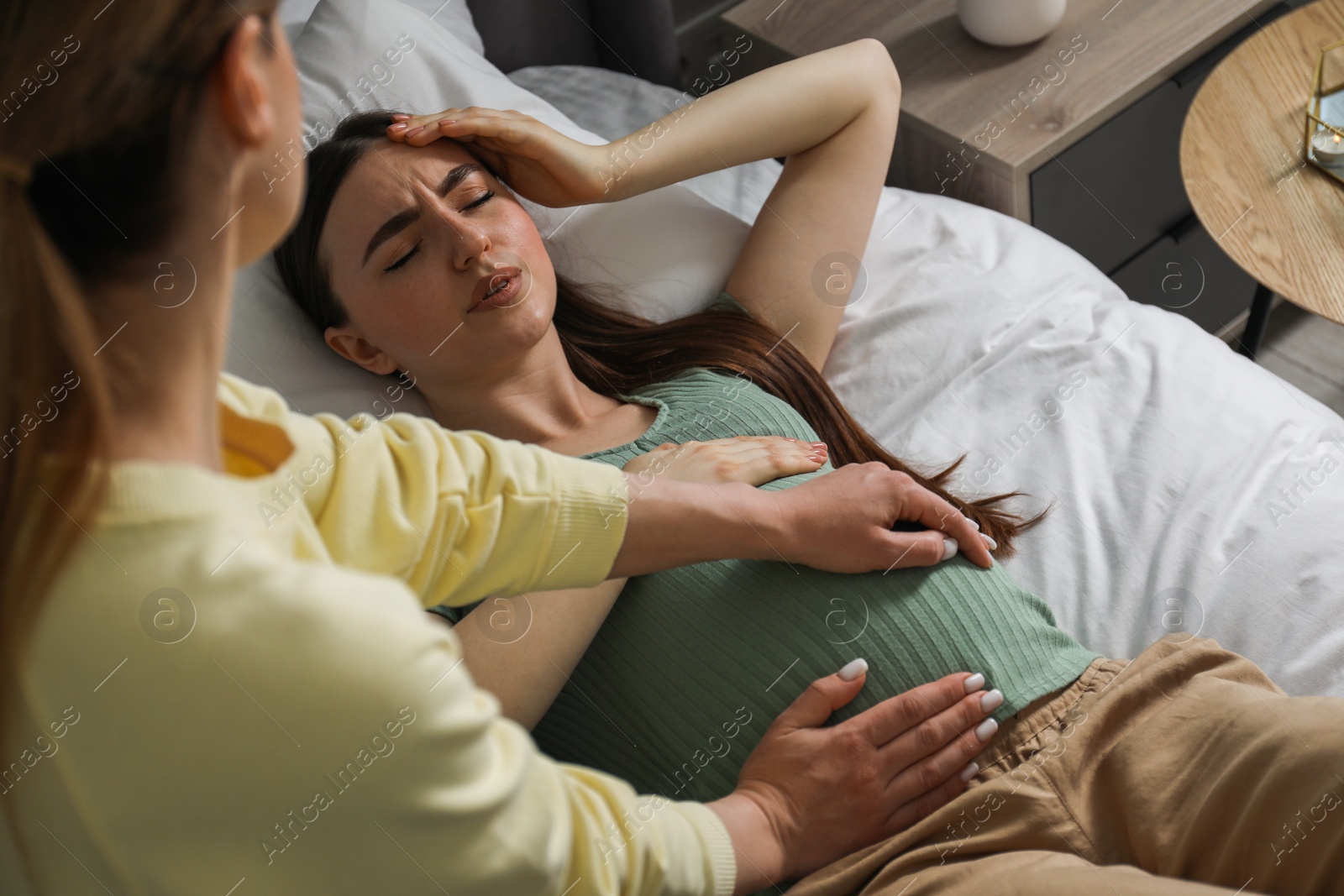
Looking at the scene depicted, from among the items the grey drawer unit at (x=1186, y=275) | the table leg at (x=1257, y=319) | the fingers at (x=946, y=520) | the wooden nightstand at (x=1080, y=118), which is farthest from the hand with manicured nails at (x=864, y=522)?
the grey drawer unit at (x=1186, y=275)

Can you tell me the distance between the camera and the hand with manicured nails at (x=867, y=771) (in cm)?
99

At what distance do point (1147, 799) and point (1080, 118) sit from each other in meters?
1.07

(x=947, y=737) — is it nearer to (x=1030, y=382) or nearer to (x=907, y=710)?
(x=907, y=710)

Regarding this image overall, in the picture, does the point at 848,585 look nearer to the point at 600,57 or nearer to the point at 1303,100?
the point at 1303,100

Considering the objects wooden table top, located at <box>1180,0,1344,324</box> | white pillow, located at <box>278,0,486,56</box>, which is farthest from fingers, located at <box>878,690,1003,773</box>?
white pillow, located at <box>278,0,486,56</box>

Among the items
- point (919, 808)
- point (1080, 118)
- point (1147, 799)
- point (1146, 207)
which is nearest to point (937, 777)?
point (919, 808)

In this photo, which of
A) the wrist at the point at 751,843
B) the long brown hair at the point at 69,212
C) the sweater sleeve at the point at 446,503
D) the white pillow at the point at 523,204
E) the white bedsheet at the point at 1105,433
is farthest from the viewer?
the white pillow at the point at 523,204

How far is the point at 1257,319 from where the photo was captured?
170 cm

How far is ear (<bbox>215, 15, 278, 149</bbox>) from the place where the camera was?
53 centimetres

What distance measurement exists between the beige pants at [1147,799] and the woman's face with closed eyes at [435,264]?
674 mm

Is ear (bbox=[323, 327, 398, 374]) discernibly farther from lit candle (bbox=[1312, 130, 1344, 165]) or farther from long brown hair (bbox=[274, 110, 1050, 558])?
lit candle (bbox=[1312, 130, 1344, 165])

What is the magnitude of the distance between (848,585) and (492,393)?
1.62ft

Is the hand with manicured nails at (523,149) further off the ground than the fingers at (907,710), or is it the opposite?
the hand with manicured nails at (523,149)

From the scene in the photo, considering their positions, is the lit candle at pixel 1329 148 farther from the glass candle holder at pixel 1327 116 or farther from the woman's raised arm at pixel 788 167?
the woman's raised arm at pixel 788 167
